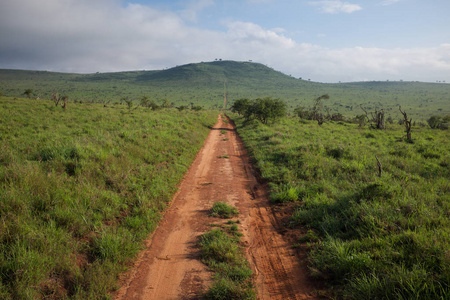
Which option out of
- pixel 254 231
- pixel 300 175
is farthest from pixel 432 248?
pixel 300 175

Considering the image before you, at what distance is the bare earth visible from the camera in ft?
13.1

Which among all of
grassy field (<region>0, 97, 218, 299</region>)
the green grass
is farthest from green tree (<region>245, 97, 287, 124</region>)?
the green grass

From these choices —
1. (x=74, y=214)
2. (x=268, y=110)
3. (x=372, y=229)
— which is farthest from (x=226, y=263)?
(x=268, y=110)

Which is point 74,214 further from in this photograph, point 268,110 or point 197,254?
point 268,110

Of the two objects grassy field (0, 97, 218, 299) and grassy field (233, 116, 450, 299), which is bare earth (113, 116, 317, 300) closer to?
grassy field (0, 97, 218, 299)

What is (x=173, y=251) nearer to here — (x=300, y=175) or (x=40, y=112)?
(x=300, y=175)

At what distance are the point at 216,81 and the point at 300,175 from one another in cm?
17565

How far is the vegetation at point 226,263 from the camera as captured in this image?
374cm

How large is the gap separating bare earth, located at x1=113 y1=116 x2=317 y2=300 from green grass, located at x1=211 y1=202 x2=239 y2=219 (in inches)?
9.0

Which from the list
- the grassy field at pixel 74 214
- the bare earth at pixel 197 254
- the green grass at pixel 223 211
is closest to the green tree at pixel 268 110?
the grassy field at pixel 74 214

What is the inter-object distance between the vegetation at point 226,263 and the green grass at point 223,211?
653mm

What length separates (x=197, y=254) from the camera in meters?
4.92

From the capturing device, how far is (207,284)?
407 cm

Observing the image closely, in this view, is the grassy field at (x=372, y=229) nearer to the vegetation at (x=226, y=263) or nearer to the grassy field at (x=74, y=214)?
the vegetation at (x=226, y=263)
